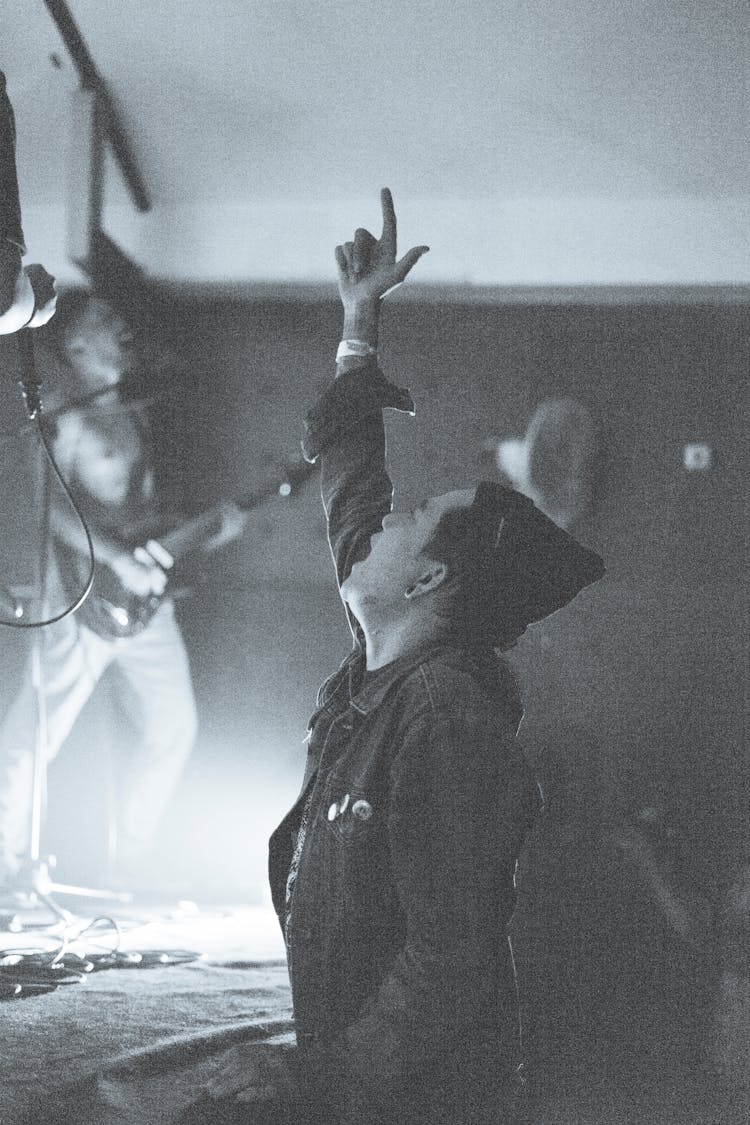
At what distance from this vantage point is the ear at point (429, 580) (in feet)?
4.21

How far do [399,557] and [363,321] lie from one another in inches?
A: 18.7


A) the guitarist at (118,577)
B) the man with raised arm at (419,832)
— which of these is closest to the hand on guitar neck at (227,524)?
the guitarist at (118,577)

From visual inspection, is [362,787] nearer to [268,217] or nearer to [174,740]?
[174,740]

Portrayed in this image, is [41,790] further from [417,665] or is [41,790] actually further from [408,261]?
[417,665]

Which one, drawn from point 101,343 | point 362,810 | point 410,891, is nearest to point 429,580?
point 362,810

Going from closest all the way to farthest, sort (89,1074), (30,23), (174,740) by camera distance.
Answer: (89,1074), (30,23), (174,740)

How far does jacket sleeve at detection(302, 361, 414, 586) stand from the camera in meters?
1.59

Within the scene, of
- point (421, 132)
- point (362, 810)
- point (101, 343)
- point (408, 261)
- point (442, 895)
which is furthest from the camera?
point (101, 343)

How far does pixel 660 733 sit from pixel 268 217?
2.55 m

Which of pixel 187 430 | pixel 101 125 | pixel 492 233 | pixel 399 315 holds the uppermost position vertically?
pixel 101 125

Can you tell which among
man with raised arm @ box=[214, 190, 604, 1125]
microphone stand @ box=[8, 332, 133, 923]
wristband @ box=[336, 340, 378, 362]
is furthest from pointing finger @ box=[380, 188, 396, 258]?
microphone stand @ box=[8, 332, 133, 923]

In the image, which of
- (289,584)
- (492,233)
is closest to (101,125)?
(492,233)

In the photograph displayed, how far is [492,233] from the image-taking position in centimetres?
422

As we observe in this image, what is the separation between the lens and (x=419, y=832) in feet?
3.48
